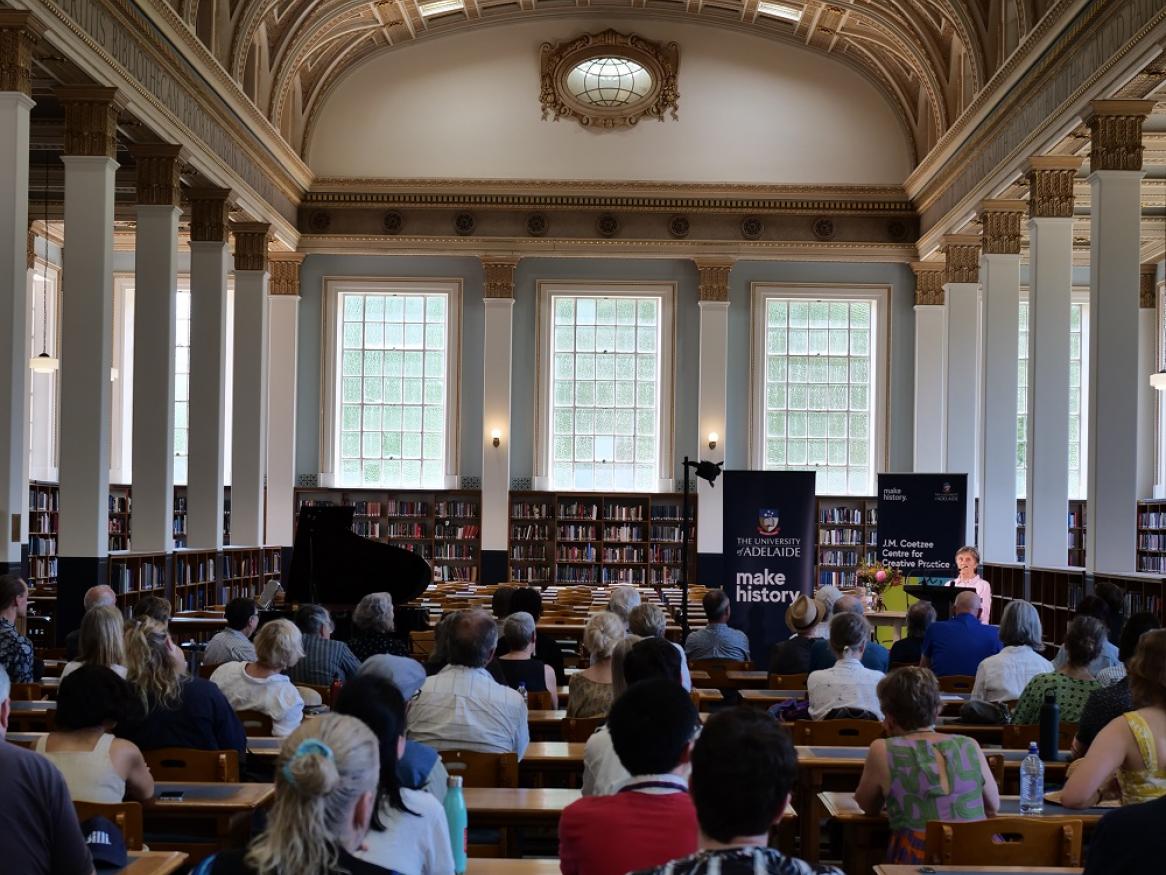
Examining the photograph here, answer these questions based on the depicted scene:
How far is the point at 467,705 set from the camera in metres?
4.91

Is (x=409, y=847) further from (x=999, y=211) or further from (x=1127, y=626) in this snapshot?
(x=999, y=211)

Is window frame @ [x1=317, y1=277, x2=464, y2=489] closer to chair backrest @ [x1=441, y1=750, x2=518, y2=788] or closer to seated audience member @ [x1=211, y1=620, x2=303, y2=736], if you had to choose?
seated audience member @ [x1=211, y1=620, x2=303, y2=736]

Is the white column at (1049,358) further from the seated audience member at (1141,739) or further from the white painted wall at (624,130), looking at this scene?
the seated audience member at (1141,739)

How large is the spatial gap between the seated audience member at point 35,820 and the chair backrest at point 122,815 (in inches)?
25.5

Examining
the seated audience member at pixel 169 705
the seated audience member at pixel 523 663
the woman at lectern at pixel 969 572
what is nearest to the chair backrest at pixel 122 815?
the seated audience member at pixel 169 705

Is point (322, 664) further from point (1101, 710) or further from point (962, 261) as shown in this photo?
point (962, 261)

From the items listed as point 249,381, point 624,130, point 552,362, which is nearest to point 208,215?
point 249,381

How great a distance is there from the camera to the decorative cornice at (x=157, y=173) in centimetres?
1379

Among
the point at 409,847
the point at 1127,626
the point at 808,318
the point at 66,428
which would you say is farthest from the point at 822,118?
the point at 409,847

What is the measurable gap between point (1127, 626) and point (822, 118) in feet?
49.8

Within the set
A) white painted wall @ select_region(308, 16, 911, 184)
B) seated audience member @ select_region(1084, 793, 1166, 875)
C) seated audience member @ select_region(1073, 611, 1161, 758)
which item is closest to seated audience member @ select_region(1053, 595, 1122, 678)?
seated audience member @ select_region(1073, 611, 1161, 758)

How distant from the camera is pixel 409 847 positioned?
2.91 m

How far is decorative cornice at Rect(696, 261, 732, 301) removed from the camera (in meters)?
20.2

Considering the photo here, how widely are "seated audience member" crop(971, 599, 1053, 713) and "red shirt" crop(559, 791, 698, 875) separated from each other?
3.97 meters
